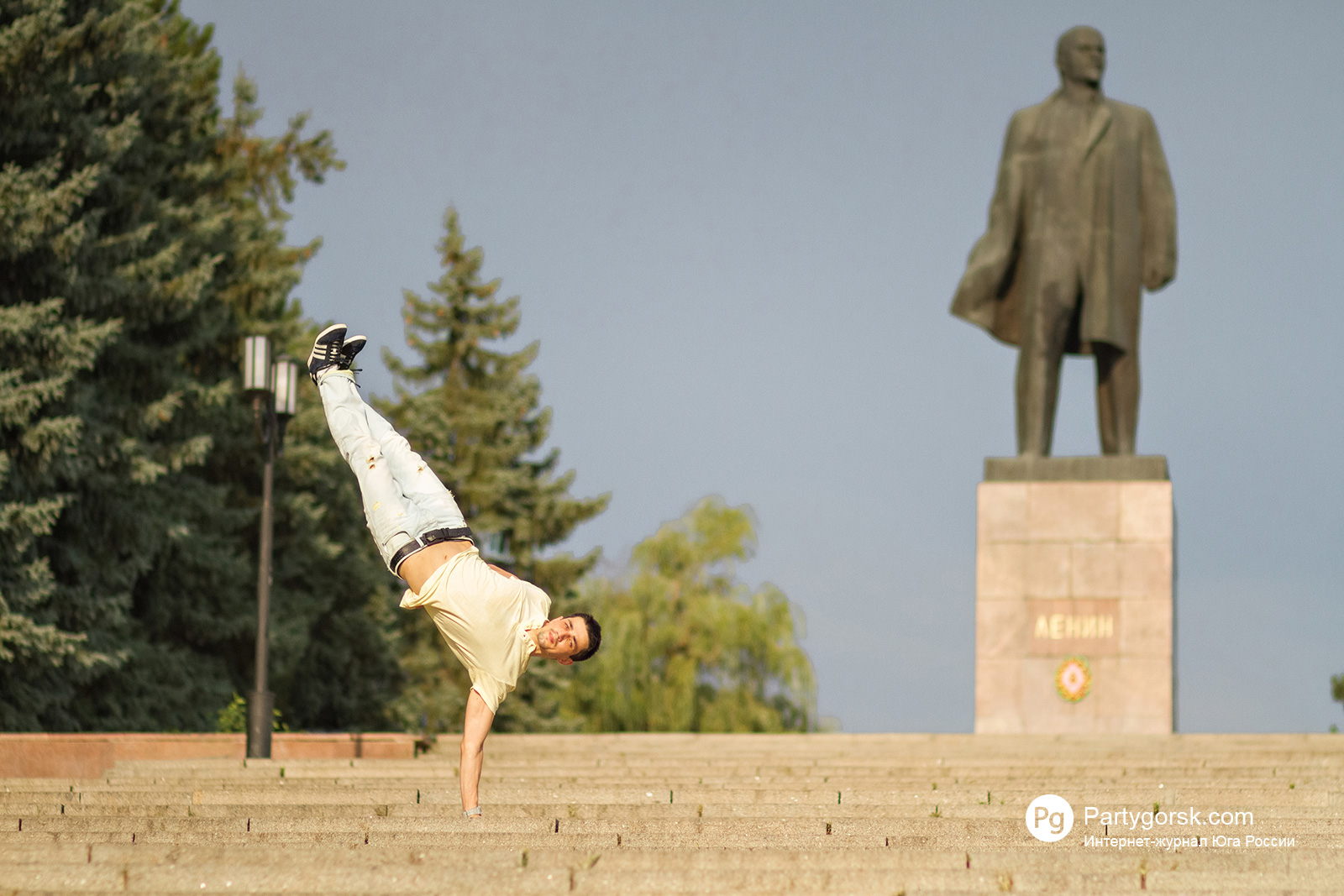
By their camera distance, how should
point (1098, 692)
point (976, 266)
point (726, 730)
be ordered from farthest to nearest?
point (726, 730), point (976, 266), point (1098, 692)

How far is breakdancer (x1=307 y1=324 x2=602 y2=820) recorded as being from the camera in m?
6.99

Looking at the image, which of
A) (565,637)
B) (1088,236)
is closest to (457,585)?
(565,637)

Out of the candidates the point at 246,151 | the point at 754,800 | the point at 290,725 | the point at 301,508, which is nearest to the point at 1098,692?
the point at 754,800

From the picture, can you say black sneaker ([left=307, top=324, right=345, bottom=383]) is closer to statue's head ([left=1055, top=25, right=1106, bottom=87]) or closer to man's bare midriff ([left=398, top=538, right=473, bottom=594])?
man's bare midriff ([left=398, top=538, right=473, bottom=594])

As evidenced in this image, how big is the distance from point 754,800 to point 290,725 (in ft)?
65.3

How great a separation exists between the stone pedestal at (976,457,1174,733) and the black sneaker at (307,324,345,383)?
34.5 ft

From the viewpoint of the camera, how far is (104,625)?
1861 centimetres

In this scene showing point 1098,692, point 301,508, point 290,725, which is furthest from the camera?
point 290,725

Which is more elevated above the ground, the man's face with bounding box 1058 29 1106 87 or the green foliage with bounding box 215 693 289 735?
the man's face with bounding box 1058 29 1106 87

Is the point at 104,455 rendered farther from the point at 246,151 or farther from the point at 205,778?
the point at 246,151

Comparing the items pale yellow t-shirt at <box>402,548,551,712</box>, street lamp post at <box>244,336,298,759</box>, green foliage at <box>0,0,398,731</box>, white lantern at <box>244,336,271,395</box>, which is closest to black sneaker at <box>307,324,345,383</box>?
pale yellow t-shirt at <box>402,548,551,712</box>

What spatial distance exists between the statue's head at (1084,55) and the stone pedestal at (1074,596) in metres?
4.03

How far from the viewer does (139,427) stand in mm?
20156

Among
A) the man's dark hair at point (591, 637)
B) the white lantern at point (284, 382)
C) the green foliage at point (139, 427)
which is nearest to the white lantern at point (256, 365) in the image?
the white lantern at point (284, 382)
